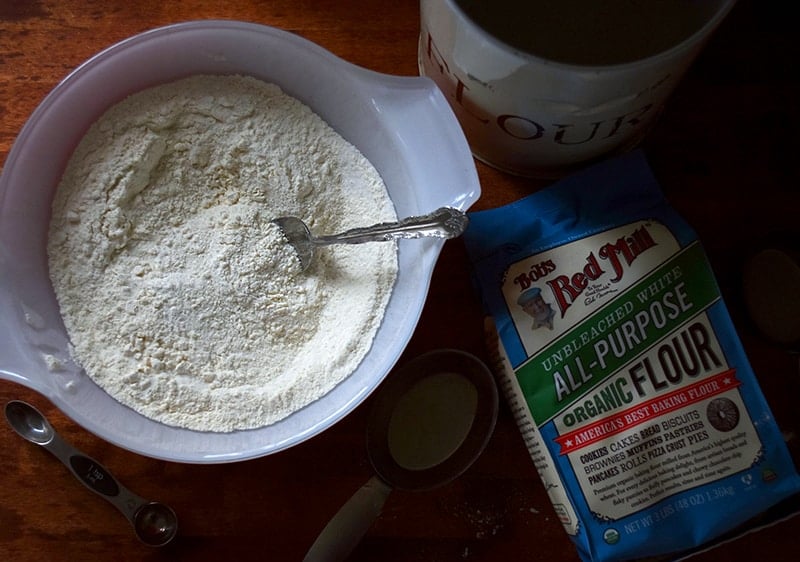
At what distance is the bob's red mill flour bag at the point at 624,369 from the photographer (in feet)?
2.25

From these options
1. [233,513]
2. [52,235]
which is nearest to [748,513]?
[233,513]

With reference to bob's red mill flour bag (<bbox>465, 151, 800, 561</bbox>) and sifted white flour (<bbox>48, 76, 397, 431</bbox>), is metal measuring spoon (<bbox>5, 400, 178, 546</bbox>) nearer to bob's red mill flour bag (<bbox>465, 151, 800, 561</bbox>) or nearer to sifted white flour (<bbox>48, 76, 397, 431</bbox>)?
sifted white flour (<bbox>48, 76, 397, 431</bbox>)

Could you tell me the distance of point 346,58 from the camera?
78cm

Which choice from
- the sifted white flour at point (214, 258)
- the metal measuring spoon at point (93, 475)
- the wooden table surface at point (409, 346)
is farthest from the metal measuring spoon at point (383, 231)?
the metal measuring spoon at point (93, 475)

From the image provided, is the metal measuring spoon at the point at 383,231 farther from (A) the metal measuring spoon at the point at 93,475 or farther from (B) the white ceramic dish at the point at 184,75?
(A) the metal measuring spoon at the point at 93,475

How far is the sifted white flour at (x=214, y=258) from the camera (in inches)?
27.3

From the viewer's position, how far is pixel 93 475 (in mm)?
726

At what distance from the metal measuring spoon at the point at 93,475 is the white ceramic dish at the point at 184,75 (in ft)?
Answer: 0.31

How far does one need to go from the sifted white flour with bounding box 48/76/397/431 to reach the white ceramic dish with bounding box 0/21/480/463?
1 centimetres

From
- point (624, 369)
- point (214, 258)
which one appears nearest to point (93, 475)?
point (214, 258)

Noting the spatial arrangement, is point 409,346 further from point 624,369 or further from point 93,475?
point 93,475

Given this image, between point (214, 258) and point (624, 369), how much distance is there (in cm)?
45

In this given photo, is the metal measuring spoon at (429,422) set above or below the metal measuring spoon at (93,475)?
below

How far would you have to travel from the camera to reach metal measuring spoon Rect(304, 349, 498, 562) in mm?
728
